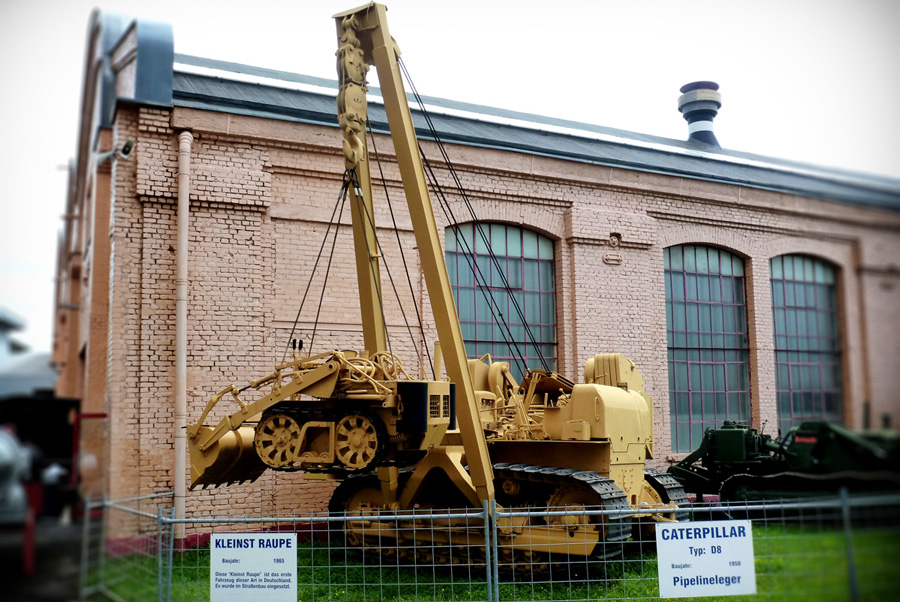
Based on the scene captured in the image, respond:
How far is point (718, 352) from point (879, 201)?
13227mm

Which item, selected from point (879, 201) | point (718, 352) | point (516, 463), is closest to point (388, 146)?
point (516, 463)

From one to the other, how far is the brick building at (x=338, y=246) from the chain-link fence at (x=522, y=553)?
178cm

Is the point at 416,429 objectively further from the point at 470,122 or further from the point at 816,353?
the point at 470,122

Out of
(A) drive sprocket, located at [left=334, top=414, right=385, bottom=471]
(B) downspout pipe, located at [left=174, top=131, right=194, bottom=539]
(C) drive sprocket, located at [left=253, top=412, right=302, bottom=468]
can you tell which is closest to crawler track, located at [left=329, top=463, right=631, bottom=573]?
(A) drive sprocket, located at [left=334, top=414, right=385, bottom=471]

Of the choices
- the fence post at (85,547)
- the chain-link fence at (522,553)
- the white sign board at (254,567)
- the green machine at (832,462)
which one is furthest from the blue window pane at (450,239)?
the fence post at (85,547)

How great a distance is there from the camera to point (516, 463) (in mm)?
9992

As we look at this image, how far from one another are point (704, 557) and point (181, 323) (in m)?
7.72

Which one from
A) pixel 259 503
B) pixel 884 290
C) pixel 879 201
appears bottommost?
pixel 259 503

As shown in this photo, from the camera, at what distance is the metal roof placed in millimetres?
12172

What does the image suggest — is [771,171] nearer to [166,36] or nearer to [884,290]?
[884,290]

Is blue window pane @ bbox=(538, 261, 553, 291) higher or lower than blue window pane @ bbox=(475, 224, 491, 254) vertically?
lower

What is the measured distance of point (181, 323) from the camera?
11.1 m

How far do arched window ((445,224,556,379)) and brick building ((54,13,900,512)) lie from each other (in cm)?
4

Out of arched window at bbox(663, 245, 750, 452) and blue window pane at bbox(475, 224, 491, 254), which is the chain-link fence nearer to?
arched window at bbox(663, 245, 750, 452)
